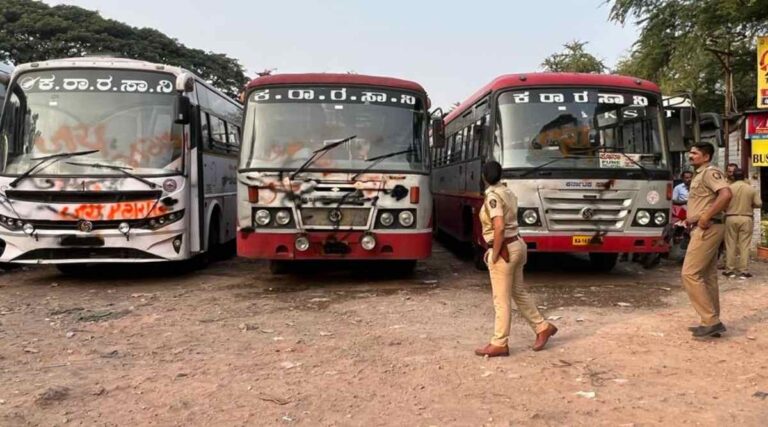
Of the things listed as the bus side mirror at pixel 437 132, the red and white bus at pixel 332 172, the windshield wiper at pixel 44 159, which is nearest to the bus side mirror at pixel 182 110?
the red and white bus at pixel 332 172

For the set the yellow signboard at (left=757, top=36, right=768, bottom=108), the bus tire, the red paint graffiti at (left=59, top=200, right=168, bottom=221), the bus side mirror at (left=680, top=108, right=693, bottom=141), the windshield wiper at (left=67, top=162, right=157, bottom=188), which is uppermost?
the yellow signboard at (left=757, top=36, right=768, bottom=108)

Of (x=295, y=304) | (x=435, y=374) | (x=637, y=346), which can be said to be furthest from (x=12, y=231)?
(x=637, y=346)

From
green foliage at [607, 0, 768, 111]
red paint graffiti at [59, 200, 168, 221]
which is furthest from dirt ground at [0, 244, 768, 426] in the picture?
green foliage at [607, 0, 768, 111]

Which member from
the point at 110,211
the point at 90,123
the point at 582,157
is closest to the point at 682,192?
the point at 582,157

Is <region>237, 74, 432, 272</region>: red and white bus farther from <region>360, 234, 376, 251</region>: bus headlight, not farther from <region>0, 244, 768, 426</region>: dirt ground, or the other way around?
<region>0, 244, 768, 426</region>: dirt ground

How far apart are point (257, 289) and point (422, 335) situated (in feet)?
10.8

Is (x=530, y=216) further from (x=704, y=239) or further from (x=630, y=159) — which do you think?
(x=704, y=239)

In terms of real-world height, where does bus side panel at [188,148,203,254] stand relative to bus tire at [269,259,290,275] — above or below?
above

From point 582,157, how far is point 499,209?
12.8ft

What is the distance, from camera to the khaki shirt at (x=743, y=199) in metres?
9.51

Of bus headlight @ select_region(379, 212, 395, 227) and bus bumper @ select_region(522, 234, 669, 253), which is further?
Result: bus bumper @ select_region(522, 234, 669, 253)

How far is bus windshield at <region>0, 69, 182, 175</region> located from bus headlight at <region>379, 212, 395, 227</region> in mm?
2780

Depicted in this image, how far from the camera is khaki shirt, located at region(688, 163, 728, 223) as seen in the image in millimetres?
5750

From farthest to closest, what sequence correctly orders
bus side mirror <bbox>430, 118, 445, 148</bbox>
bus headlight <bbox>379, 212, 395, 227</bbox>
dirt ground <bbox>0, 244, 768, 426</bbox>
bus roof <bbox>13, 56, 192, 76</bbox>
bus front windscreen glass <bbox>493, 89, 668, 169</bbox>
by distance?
1. bus side mirror <bbox>430, 118, 445, 148</bbox>
2. bus roof <bbox>13, 56, 192, 76</bbox>
3. bus front windscreen glass <bbox>493, 89, 668, 169</bbox>
4. bus headlight <bbox>379, 212, 395, 227</bbox>
5. dirt ground <bbox>0, 244, 768, 426</bbox>
